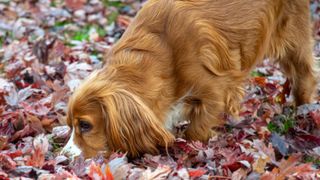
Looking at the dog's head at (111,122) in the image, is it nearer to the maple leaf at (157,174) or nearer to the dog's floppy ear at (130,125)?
the dog's floppy ear at (130,125)

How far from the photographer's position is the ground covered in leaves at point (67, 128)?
4.28 metres

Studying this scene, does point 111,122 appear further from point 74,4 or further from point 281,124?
point 74,4

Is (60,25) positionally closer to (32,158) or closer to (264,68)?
(264,68)

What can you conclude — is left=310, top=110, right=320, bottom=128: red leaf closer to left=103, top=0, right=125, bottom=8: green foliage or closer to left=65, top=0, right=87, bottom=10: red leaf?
left=103, top=0, right=125, bottom=8: green foliage

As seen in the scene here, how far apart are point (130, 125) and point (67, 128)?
87 cm

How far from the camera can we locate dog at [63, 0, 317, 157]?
4.67 m

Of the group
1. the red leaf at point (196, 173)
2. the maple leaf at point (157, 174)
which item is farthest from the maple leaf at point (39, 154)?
the red leaf at point (196, 173)

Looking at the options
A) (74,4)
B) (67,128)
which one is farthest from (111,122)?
(74,4)

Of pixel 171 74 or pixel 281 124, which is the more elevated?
pixel 171 74

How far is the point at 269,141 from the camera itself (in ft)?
16.6

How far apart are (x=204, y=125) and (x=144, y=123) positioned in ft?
2.27

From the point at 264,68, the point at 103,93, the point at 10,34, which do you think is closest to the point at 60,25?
the point at 10,34

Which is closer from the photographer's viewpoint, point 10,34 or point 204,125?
point 204,125

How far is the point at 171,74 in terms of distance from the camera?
198 inches
